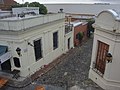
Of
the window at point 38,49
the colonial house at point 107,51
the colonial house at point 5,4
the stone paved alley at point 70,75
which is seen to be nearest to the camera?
the colonial house at point 107,51

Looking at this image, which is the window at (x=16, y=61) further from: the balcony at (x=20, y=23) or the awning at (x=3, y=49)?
the balcony at (x=20, y=23)

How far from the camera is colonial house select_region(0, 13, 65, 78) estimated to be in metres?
10.8

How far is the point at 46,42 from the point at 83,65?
428cm

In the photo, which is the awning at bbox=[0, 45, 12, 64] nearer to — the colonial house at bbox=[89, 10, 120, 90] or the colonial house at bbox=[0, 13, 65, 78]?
the colonial house at bbox=[0, 13, 65, 78]

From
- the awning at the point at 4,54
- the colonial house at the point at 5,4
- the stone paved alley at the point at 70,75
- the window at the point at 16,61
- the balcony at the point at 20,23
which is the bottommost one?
the stone paved alley at the point at 70,75

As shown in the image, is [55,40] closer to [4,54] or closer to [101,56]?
[4,54]

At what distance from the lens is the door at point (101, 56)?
9.99m

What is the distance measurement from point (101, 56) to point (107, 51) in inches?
32.0

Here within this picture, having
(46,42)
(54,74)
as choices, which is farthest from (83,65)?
(46,42)

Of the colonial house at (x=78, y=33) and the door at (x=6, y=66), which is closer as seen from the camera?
the door at (x=6, y=66)

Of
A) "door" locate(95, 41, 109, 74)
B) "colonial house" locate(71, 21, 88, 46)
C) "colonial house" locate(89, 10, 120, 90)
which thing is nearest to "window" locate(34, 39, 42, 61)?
"colonial house" locate(89, 10, 120, 90)

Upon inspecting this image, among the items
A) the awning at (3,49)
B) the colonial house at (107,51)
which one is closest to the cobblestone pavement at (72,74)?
the colonial house at (107,51)

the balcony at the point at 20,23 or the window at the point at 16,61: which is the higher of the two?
the balcony at the point at 20,23

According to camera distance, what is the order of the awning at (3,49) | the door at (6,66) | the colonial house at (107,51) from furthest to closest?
the door at (6,66) → the awning at (3,49) → the colonial house at (107,51)
